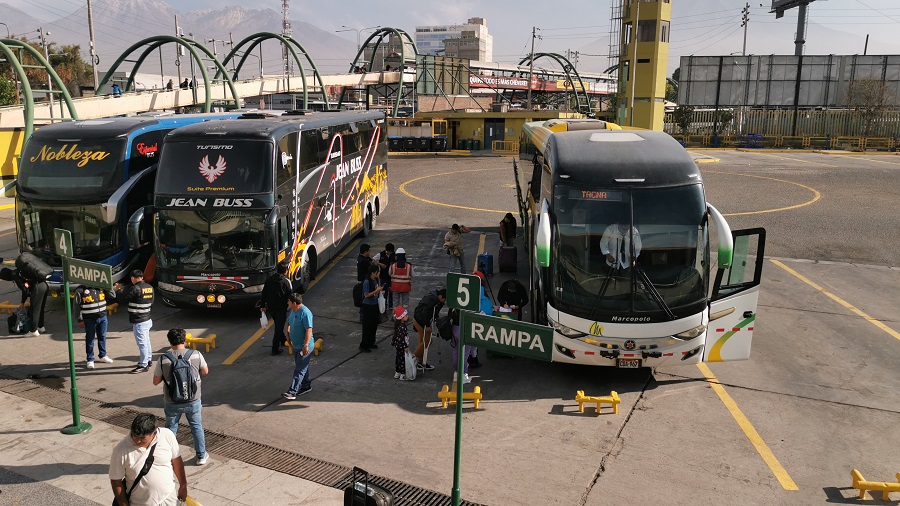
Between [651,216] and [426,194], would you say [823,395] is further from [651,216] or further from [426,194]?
[426,194]

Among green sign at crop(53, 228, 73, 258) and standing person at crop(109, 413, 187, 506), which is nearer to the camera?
standing person at crop(109, 413, 187, 506)

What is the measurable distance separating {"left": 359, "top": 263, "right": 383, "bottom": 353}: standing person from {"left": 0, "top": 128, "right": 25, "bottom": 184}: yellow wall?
23291 mm

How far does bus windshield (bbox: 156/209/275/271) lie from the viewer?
556 inches

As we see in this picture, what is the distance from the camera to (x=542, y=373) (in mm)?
11984

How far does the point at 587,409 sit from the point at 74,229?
11428 millimetres

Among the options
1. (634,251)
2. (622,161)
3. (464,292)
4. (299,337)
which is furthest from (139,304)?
(622,161)

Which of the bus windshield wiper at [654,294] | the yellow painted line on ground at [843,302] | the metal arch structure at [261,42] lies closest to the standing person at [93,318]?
the bus windshield wiper at [654,294]

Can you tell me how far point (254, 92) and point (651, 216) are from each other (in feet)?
177

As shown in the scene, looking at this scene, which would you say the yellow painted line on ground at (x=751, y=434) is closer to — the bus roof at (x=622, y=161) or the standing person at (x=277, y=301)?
the bus roof at (x=622, y=161)

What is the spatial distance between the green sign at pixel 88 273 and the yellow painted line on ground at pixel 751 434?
29.3ft

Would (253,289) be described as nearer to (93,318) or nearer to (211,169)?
(211,169)

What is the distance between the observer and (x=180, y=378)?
27.8 ft

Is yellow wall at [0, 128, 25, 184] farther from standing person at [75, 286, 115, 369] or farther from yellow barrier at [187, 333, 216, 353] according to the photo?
yellow barrier at [187, 333, 216, 353]

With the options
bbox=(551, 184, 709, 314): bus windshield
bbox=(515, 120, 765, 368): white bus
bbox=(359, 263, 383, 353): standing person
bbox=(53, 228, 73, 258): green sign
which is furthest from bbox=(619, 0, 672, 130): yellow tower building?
bbox=(53, 228, 73, 258): green sign
